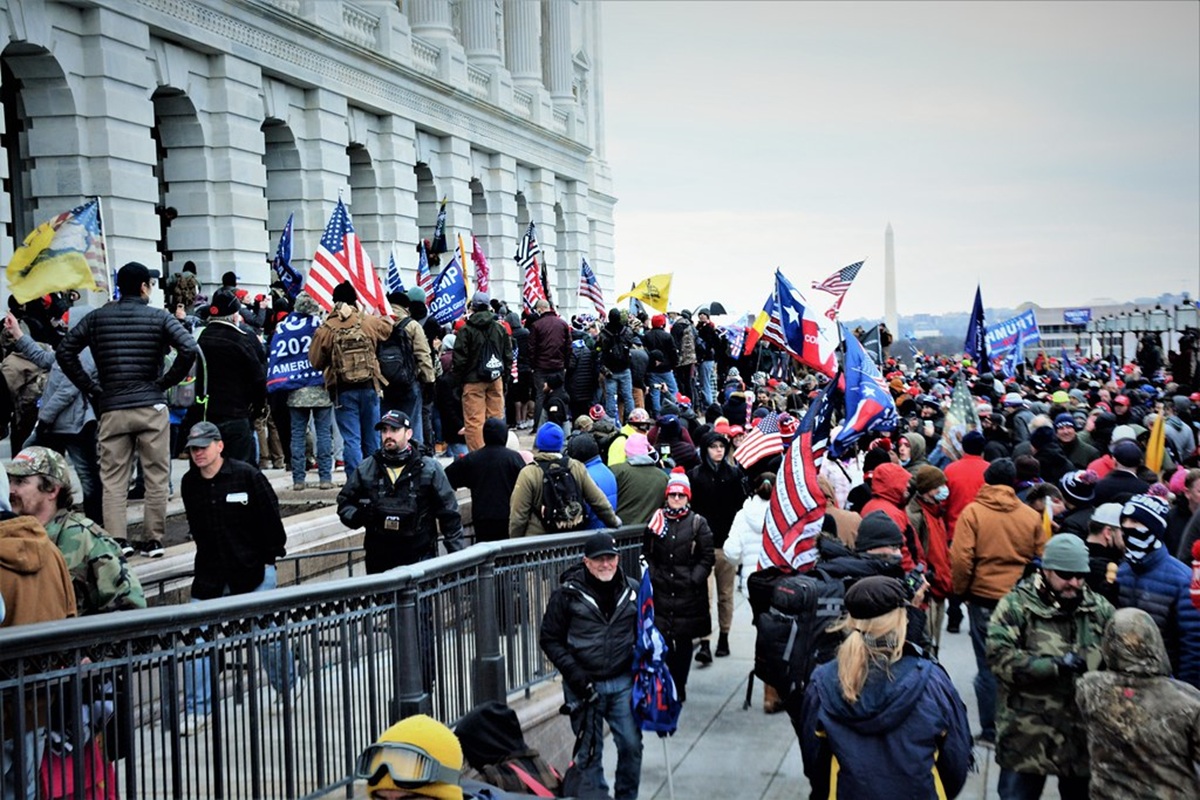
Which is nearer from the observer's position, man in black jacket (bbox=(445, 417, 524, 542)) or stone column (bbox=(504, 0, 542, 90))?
man in black jacket (bbox=(445, 417, 524, 542))

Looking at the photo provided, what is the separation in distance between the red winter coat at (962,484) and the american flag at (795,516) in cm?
247

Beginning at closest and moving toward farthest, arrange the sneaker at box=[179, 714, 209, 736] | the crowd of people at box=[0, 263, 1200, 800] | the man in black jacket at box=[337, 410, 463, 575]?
1. the crowd of people at box=[0, 263, 1200, 800]
2. the sneaker at box=[179, 714, 209, 736]
3. the man in black jacket at box=[337, 410, 463, 575]

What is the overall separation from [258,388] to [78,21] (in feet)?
38.1

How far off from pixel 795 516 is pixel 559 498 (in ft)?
6.93

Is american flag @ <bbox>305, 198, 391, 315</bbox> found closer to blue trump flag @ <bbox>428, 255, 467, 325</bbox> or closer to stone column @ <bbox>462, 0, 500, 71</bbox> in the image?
blue trump flag @ <bbox>428, 255, 467, 325</bbox>

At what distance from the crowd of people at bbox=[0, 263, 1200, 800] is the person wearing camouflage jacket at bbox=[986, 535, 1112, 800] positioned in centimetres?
1

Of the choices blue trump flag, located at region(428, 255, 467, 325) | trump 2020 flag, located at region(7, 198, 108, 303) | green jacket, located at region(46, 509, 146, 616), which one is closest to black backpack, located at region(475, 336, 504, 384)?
blue trump flag, located at region(428, 255, 467, 325)

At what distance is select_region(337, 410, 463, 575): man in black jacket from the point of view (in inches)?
335

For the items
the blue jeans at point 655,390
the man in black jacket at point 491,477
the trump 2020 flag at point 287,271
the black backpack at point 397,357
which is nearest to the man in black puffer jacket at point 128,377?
the man in black jacket at point 491,477

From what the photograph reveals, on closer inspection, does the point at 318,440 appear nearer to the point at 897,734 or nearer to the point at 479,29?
the point at 897,734

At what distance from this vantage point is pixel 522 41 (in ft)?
138

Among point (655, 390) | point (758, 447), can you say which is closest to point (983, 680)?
point (758, 447)

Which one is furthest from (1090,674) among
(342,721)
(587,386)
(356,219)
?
(356,219)

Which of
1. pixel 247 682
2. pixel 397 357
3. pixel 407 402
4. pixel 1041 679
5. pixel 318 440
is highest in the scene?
pixel 397 357
